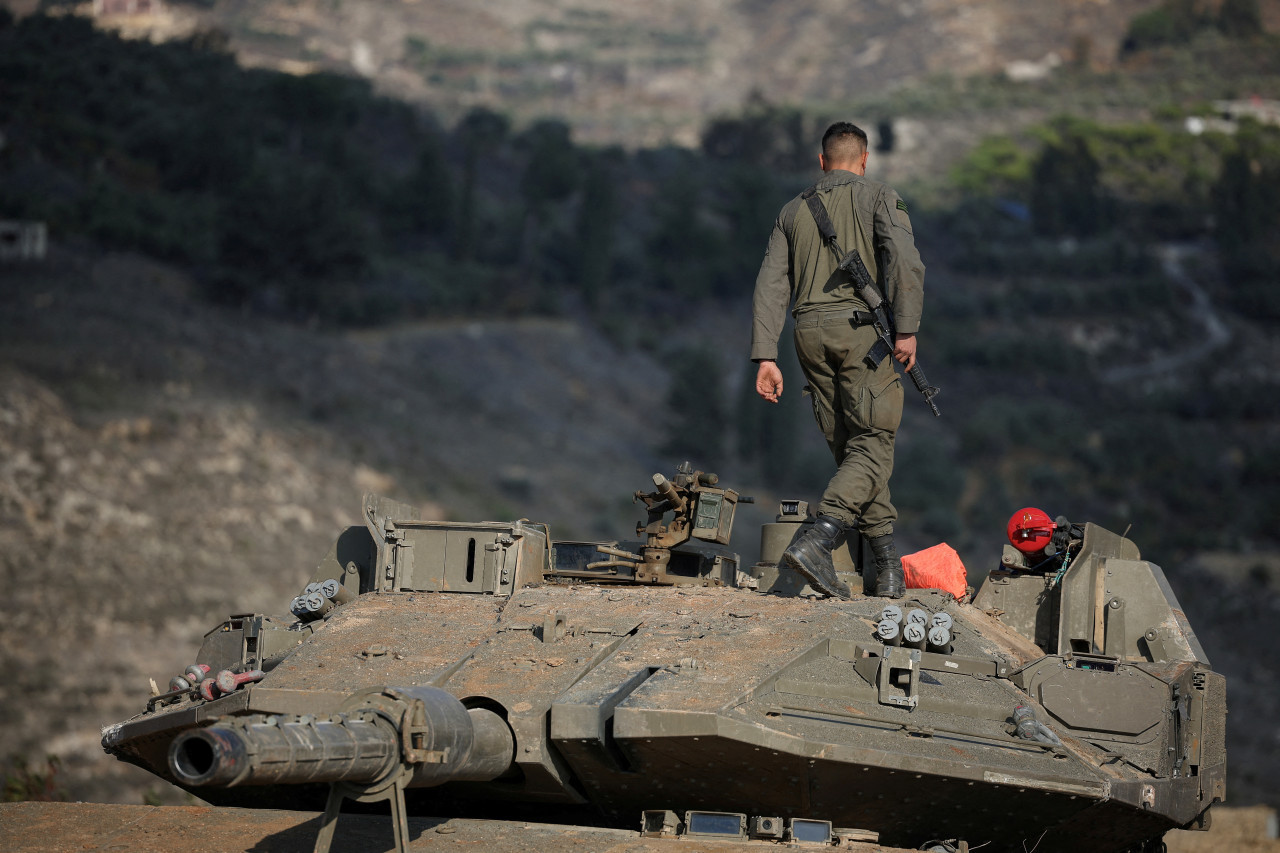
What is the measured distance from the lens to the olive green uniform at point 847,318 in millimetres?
8984

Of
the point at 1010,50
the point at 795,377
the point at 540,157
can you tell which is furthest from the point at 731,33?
the point at 795,377

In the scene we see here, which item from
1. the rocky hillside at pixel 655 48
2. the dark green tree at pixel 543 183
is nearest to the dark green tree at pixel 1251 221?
the rocky hillside at pixel 655 48

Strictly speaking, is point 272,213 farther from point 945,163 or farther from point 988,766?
point 988,766

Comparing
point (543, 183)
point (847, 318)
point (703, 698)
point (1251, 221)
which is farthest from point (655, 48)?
point (703, 698)

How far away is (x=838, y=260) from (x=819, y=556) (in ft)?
5.73

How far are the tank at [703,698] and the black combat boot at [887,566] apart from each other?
17 cm

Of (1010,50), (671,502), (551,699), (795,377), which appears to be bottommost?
(795,377)

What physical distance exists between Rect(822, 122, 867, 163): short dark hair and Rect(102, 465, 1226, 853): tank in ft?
7.20

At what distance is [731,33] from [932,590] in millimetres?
120102

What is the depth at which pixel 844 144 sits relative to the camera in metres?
9.49

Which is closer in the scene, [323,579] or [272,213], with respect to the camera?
[323,579]

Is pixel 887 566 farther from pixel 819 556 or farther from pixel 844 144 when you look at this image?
pixel 844 144

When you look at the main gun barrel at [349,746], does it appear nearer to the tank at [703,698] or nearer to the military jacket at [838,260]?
the tank at [703,698]

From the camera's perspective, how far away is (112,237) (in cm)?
5200
